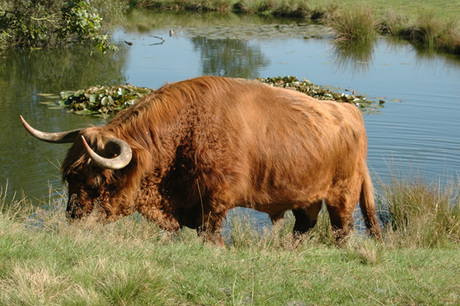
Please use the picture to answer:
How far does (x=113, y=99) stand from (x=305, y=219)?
9.79 metres

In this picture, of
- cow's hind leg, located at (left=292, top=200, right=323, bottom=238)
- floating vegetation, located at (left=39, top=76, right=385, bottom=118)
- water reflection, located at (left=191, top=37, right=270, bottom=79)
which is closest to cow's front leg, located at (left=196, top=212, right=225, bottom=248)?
cow's hind leg, located at (left=292, top=200, right=323, bottom=238)

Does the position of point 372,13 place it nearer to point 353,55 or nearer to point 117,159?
point 353,55

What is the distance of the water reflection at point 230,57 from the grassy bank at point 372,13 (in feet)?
18.5

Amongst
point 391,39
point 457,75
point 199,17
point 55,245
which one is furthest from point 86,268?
point 199,17

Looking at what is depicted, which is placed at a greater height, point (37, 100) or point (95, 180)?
point (95, 180)

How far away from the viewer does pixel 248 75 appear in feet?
67.4

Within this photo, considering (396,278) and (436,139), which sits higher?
(396,278)

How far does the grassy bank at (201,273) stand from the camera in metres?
3.85

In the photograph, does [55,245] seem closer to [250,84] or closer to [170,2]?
[250,84]

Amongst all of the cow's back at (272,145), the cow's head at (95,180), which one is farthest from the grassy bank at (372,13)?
the cow's head at (95,180)

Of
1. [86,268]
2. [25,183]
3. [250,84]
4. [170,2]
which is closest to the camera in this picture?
[86,268]

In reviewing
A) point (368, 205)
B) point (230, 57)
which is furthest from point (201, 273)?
point (230, 57)

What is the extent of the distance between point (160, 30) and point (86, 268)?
31.8 m

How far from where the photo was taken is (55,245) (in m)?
4.98
